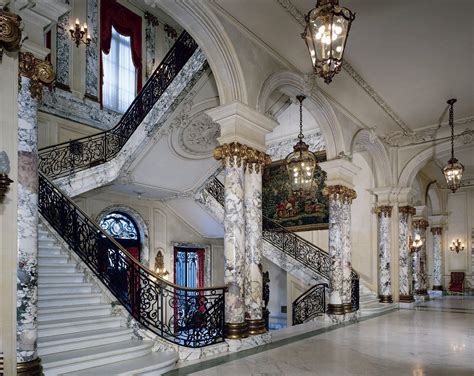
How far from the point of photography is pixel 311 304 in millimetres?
10461

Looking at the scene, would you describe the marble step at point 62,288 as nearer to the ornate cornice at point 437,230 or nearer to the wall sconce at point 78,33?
the wall sconce at point 78,33

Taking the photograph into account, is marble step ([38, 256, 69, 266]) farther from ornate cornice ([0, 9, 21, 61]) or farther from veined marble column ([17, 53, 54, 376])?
ornate cornice ([0, 9, 21, 61])

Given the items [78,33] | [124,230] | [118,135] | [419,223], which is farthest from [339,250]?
[78,33]

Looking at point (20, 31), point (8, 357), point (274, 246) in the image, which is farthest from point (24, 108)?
point (274, 246)

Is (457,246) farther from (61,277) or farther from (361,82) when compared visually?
(61,277)

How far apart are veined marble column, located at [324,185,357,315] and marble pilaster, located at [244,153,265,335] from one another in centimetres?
301

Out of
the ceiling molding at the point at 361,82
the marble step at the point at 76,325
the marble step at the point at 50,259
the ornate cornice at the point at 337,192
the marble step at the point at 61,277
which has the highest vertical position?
the ceiling molding at the point at 361,82

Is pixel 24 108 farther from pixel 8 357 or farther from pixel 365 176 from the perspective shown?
pixel 365 176

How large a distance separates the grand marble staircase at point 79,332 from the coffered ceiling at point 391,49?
4831mm

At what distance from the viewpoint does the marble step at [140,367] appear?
4582 millimetres

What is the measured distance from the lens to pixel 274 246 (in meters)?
12.0

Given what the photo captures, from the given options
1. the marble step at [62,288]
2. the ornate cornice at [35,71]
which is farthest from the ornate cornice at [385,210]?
the ornate cornice at [35,71]

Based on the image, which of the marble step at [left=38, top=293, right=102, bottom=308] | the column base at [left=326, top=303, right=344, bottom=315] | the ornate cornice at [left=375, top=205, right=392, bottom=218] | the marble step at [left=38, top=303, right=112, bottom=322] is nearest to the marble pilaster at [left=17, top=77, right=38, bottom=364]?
the marble step at [left=38, top=303, right=112, bottom=322]

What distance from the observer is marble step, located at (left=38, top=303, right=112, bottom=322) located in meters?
5.58
